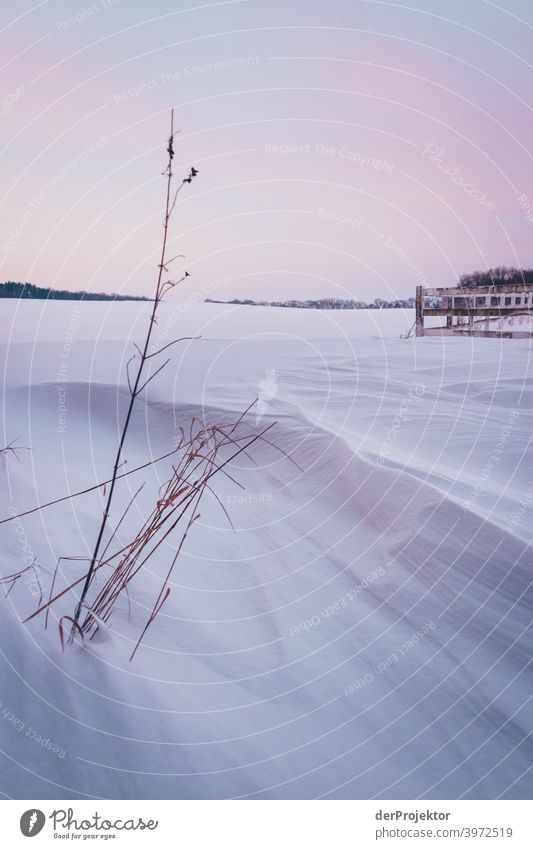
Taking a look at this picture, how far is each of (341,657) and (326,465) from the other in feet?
4.11

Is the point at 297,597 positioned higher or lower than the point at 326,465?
lower

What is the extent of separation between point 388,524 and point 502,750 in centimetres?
99

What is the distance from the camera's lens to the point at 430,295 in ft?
31.0

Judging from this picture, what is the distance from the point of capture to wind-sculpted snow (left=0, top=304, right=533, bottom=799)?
1244 mm

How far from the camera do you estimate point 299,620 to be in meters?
1.92

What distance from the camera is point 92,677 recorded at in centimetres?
133

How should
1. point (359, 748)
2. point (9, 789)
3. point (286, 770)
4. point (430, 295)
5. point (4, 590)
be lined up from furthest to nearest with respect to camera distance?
point (430, 295) < point (4, 590) < point (359, 748) < point (286, 770) < point (9, 789)

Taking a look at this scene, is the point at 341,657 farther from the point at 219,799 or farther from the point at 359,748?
the point at 219,799

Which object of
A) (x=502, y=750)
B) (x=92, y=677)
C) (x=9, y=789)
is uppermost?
(x=92, y=677)

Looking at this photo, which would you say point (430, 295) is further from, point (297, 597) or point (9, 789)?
point (9, 789)

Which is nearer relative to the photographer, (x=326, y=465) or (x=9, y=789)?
(x=9, y=789)

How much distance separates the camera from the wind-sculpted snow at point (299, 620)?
4.08 ft

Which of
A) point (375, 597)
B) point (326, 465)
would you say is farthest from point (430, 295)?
point (375, 597)

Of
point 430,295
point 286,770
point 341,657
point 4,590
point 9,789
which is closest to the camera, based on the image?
point 9,789
